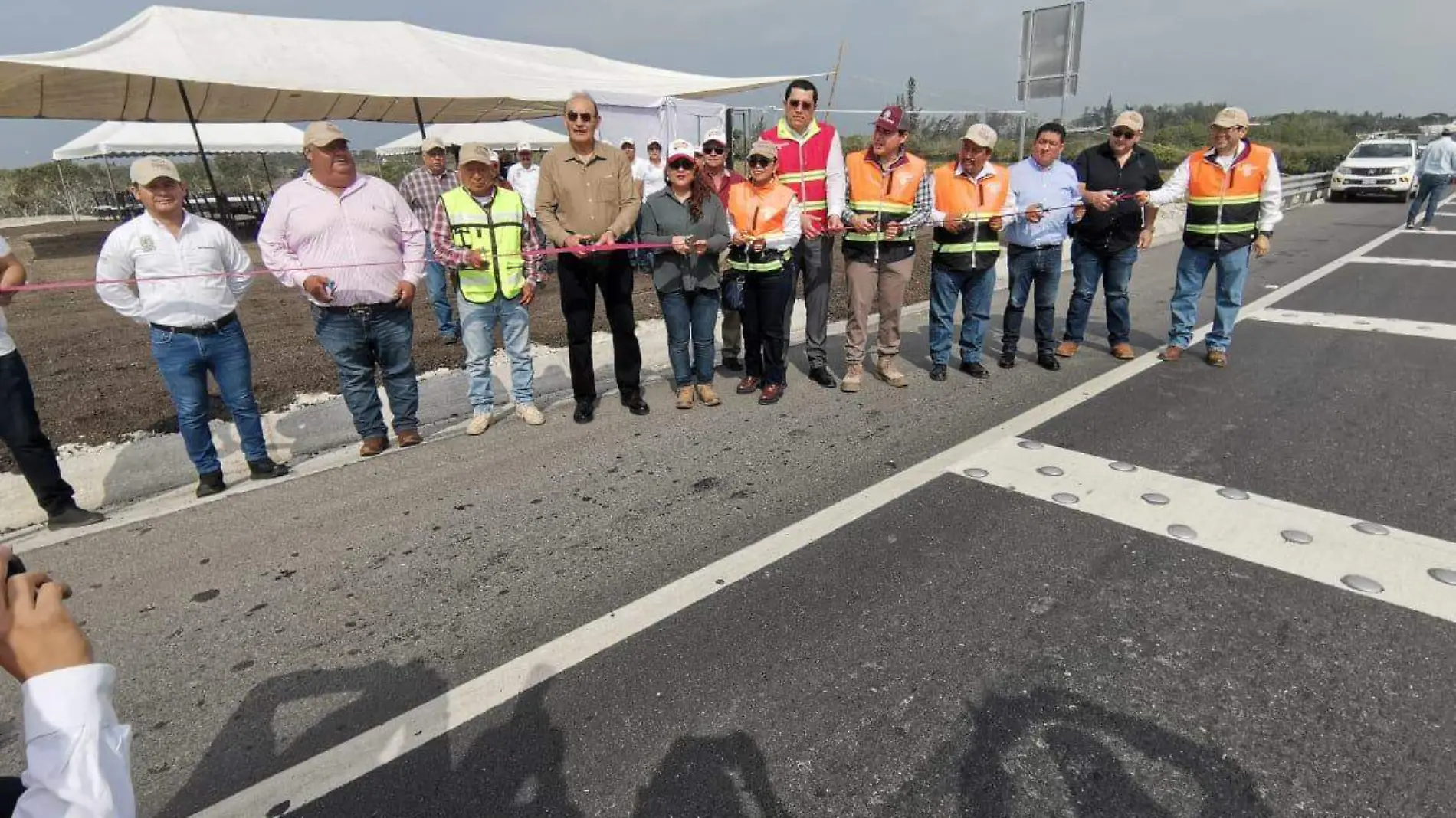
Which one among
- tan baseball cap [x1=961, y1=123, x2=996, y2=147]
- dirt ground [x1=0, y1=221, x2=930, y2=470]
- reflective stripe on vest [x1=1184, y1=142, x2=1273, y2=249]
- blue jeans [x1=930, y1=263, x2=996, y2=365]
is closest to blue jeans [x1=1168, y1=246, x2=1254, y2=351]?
reflective stripe on vest [x1=1184, y1=142, x2=1273, y2=249]

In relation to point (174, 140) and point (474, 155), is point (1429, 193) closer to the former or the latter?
point (474, 155)

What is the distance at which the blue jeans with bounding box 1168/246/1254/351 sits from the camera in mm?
6035

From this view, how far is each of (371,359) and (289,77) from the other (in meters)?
11.1

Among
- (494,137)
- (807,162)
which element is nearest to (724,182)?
(807,162)

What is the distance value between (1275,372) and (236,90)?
17.5 meters

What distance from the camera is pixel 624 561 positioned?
3.38 m

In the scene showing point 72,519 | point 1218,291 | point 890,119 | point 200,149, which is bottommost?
point 72,519

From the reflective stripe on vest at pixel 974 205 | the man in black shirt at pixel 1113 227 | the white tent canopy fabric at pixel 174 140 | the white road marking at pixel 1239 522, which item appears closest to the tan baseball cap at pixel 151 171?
the white road marking at pixel 1239 522

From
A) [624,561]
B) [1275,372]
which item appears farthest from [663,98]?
[624,561]

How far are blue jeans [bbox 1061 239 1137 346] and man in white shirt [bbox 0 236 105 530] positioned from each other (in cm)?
720

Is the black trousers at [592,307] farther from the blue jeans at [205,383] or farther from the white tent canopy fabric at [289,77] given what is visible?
the white tent canopy fabric at [289,77]

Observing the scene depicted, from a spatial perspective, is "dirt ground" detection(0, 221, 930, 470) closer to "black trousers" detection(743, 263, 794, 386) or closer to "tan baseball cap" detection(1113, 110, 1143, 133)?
"black trousers" detection(743, 263, 794, 386)

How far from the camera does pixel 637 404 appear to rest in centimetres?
549

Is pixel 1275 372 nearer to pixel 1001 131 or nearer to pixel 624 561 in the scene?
pixel 624 561
